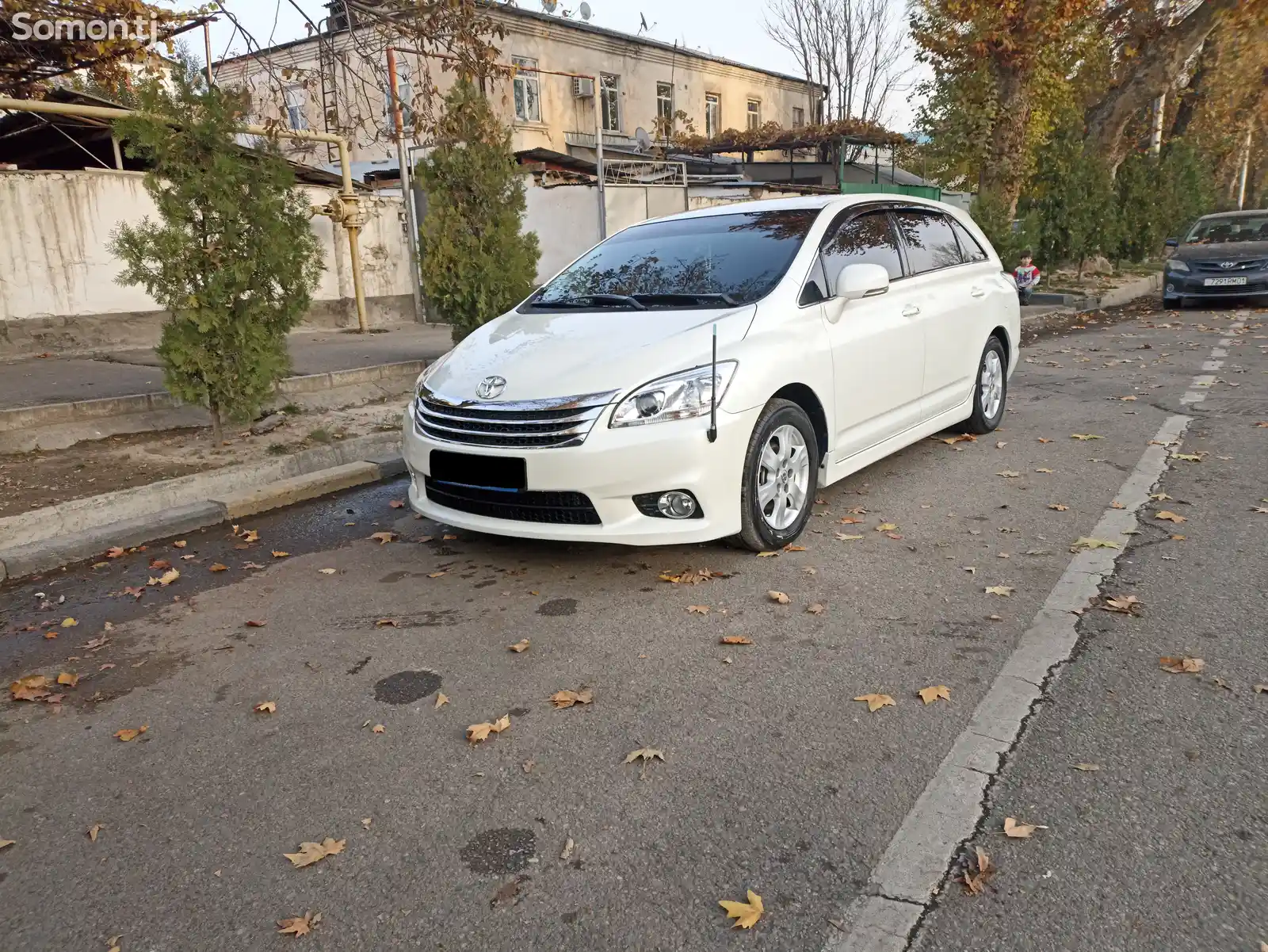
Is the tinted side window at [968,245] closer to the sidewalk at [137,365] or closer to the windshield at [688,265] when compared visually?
the windshield at [688,265]

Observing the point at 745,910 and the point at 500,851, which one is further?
the point at 500,851

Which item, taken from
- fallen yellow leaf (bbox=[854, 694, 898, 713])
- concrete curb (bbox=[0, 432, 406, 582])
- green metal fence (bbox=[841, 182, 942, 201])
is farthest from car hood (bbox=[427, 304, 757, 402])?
green metal fence (bbox=[841, 182, 942, 201])

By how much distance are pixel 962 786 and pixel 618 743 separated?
1060 mm

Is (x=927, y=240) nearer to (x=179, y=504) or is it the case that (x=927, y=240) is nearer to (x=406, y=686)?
(x=406, y=686)

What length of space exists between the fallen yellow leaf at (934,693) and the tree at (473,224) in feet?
22.8

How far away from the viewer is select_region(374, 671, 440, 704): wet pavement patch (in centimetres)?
353

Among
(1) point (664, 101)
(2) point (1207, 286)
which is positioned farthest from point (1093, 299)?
(1) point (664, 101)

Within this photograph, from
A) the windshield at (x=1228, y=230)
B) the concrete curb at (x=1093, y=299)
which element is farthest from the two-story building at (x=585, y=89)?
the windshield at (x=1228, y=230)

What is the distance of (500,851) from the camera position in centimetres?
262

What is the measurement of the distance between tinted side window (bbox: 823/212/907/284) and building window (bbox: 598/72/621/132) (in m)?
27.8

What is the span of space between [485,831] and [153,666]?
1988 millimetres

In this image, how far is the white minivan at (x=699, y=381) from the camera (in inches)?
172

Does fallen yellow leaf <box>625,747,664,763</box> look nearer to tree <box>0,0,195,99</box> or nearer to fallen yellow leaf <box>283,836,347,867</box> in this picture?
fallen yellow leaf <box>283,836,347,867</box>

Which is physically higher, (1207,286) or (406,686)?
(1207,286)
